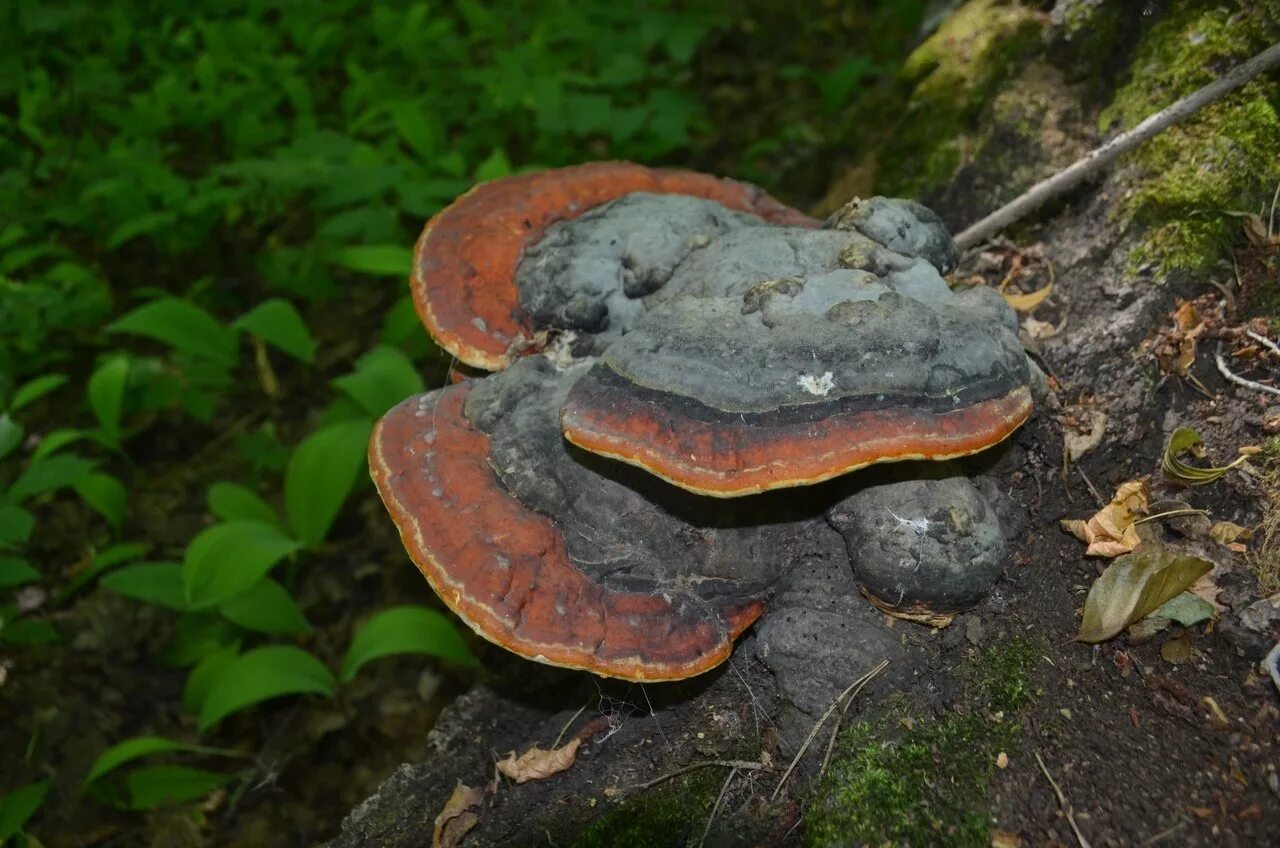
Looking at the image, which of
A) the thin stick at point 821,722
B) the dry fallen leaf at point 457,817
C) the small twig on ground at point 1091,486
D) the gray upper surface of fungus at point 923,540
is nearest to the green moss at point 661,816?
the thin stick at point 821,722

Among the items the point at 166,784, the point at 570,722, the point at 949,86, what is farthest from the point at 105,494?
the point at 949,86

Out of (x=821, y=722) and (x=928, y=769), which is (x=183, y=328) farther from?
(x=928, y=769)

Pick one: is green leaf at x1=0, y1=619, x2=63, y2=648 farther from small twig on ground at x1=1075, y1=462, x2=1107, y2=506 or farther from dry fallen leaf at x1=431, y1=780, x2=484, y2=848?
small twig on ground at x1=1075, y1=462, x2=1107, y2=506

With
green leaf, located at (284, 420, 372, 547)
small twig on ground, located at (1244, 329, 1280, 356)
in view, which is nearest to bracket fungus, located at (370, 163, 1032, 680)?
small twig on ground, located at (1244, 329, 1280, 356)

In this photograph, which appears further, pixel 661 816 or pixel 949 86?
pixel 949 86

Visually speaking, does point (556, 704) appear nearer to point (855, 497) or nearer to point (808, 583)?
point (808, 583)

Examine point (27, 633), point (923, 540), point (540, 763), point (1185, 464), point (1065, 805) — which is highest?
point (1185, 464)

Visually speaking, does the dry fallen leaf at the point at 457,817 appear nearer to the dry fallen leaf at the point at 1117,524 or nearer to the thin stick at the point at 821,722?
the thin stick at the point at 821,722

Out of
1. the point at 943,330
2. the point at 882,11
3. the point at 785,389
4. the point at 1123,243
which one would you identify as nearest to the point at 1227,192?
the point at 1123,243
